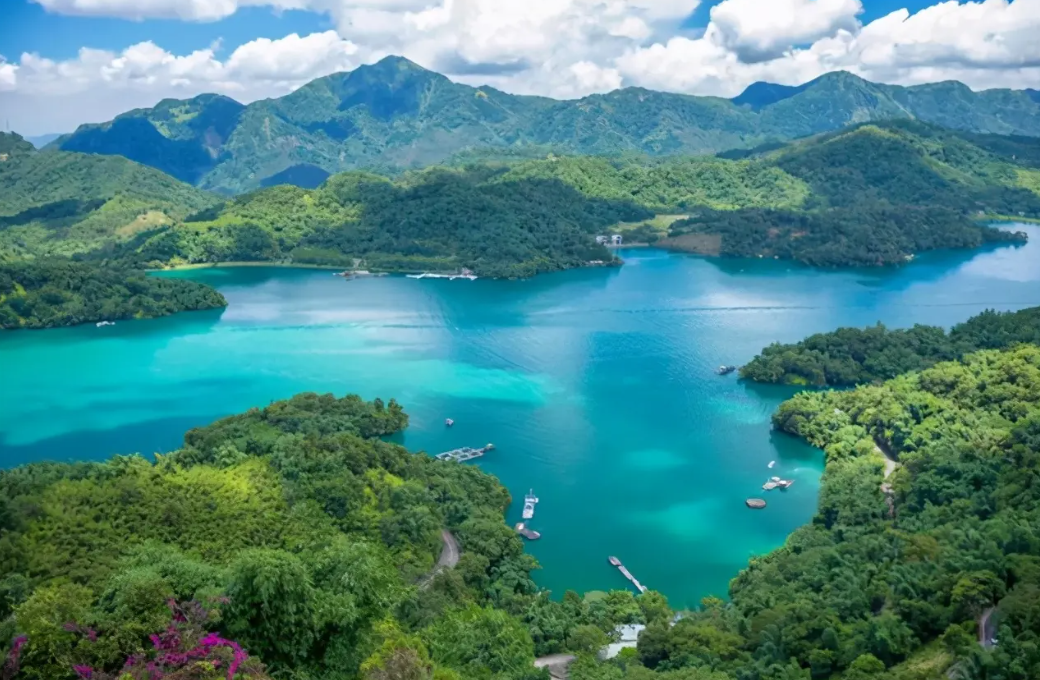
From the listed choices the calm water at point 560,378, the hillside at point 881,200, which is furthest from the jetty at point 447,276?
the hillside at point 881,200

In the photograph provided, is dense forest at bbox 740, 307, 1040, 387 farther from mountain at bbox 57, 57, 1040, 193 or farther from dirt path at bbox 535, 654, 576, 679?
mountain at bbox 57, 57, 1040, 193

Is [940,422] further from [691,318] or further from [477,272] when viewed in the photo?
[477,272]

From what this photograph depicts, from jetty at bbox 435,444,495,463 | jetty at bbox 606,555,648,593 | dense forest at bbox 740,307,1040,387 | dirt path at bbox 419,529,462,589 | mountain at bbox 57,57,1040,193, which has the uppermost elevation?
mountain at bbox 57,57,1040,193

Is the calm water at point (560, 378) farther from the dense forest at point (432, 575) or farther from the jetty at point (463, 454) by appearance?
the dense forest at point (432, 575)

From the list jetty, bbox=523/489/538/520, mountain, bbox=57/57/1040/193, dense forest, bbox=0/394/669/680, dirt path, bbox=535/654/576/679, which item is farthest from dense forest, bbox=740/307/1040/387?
mountain, bbox=57/57/1040/193

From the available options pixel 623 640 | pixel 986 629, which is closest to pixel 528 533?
pixel 623 640

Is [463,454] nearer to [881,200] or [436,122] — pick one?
[881,200]
